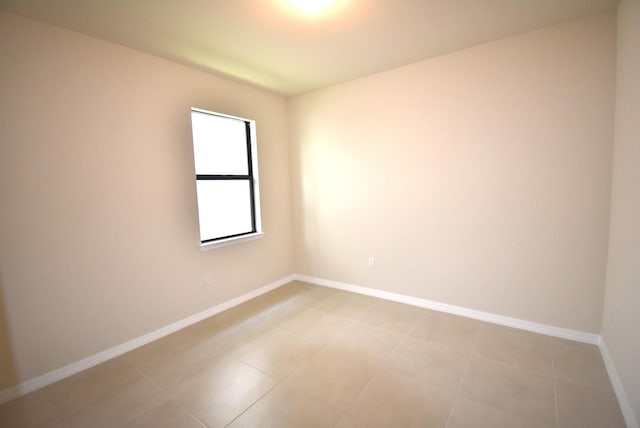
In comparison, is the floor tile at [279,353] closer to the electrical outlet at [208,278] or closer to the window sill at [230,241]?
the electrical outlet at [208,278]

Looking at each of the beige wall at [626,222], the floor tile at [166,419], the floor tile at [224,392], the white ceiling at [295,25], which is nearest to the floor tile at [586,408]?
the beige wall at [626,222]

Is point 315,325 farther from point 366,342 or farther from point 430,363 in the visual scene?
point 430,363

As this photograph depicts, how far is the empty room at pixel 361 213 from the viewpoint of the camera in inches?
69.6

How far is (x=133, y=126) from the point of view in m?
2.36

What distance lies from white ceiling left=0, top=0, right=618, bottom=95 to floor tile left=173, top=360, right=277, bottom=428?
2573mm

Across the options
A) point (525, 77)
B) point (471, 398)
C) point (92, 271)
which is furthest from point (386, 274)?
point (92, 271)

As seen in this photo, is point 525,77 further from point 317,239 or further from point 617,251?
point 317,239

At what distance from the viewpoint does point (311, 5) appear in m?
1.85

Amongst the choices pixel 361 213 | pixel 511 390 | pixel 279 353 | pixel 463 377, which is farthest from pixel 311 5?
pixel 511 390

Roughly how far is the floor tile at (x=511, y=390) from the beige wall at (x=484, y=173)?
765 mm

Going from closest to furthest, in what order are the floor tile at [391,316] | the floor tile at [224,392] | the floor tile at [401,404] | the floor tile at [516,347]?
the floor tile at [401,404] → the floor tile at [224,392] → the floor tile at [516,347] → the floor tile at [391,316]

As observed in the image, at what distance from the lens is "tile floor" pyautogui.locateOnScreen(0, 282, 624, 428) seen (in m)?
1.61

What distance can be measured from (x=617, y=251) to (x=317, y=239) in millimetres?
2826

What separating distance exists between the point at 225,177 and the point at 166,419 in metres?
2.28
